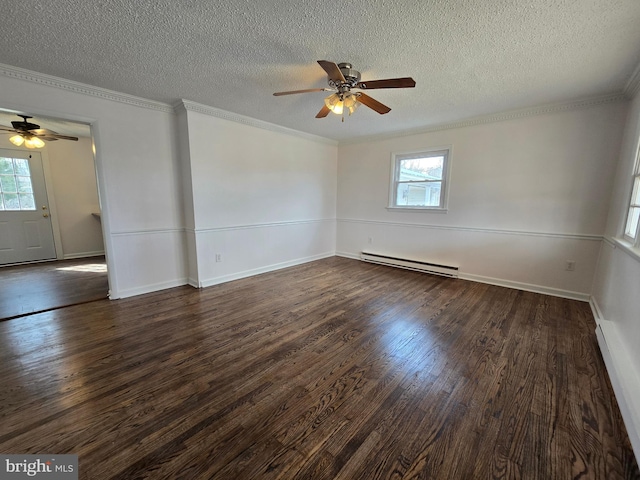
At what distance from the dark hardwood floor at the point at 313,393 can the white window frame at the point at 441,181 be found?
1.89 m

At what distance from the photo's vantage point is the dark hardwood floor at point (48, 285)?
9.73 ft

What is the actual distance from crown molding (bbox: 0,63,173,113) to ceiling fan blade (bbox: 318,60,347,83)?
7.82ft

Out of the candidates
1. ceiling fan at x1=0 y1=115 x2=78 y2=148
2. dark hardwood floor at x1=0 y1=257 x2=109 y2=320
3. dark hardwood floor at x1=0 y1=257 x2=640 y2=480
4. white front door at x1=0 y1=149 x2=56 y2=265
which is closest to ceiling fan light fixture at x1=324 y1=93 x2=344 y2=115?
dark hardwood floor at x1=0 y1=257 x2=640 y2=480

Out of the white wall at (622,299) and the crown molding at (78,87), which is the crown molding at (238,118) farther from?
the white wall at (622,299)

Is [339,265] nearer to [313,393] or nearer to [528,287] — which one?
[528,287]

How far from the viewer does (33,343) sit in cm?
221

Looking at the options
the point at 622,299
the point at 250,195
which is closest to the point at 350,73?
the point at 250,195

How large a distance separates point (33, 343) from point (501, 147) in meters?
5.54

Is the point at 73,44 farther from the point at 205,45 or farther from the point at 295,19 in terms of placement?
the point at 295,19

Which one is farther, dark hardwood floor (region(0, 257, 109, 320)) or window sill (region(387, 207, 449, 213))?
window sill (region(387, 207, 449, 213))

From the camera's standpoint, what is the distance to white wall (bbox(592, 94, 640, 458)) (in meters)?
1.49

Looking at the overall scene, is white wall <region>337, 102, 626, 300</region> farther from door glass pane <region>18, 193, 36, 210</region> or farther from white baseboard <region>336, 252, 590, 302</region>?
door glass pane <region>18, 193, 36, 210</region>

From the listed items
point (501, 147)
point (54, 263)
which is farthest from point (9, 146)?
point (501, 147)

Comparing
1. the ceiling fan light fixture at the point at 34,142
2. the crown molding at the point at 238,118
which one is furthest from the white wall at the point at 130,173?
the ceiling fan light fixture at the point at 34,142
